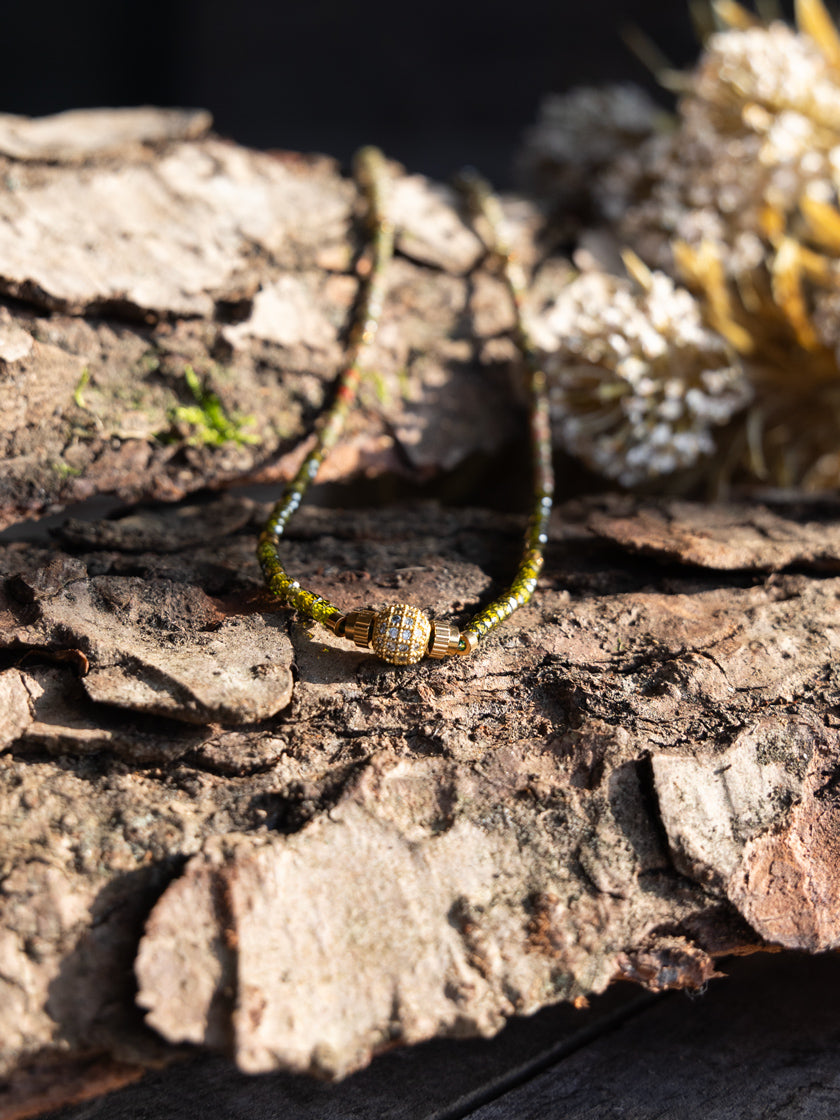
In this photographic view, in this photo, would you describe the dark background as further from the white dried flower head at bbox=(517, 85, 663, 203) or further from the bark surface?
the bark surface

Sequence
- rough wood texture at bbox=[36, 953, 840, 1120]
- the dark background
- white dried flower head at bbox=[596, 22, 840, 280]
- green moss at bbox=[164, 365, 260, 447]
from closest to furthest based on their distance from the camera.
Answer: rough wood texture at bbox=[36, 953, 840, 1120] → green moss at bbox=[164, 365, 260, 447] → white dried flower head at bbox=[596, 22, 840, 280] → the dark background

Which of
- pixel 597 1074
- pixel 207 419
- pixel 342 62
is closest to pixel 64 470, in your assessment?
pixel 207 419

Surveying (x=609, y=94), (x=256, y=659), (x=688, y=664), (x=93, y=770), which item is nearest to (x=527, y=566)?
(x=688, y=664)

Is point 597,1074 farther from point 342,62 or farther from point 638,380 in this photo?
point 342,62

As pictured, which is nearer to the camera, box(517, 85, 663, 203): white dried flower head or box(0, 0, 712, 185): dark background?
box(517, 85, 663, 203): white dried flower head

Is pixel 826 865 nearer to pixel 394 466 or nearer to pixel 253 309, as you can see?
pixel 394 466

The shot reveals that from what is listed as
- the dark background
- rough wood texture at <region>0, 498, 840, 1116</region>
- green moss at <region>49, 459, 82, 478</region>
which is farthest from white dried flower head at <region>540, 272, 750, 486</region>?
the dark background
